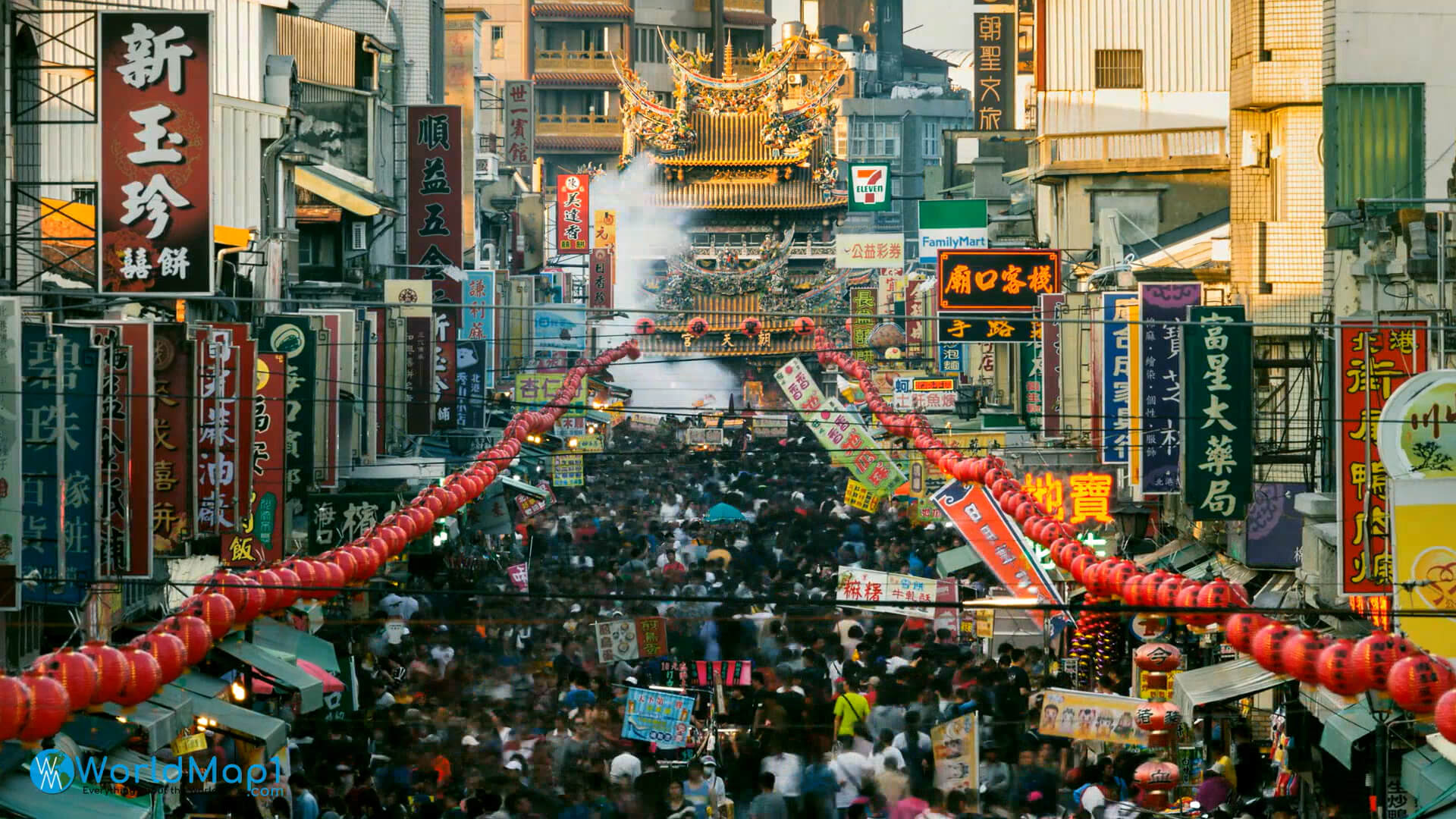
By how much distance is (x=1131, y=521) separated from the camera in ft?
85.3

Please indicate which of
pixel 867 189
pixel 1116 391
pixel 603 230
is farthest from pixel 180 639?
pixel 603 230

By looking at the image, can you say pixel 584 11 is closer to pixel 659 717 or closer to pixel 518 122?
pixel 518 122

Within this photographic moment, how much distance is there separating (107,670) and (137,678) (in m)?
0.44

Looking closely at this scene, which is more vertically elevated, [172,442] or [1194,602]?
[172,442]

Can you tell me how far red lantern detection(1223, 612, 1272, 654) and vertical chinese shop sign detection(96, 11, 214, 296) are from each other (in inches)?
363

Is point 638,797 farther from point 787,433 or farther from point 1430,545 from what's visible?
point 787,433

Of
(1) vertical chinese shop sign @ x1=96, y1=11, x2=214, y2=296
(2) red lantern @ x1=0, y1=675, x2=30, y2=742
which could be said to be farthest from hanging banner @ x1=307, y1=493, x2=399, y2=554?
(2) red lantern @ x1=0, y1=675, x2=30, y2=742

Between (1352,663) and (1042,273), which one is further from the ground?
(1042,273)

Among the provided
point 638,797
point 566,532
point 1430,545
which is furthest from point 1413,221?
point 566,532

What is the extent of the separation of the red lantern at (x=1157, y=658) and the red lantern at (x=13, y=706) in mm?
9971

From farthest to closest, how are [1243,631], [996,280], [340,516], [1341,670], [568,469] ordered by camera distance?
[568,469], [996,280], [340,516], [1243,631], [1341,670]

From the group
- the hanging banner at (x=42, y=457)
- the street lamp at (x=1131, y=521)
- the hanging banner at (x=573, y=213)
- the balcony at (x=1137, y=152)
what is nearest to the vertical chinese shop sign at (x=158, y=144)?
the hanging banner at (x=42, y=457)

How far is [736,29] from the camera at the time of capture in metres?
107

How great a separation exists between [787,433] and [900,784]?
4101cm
